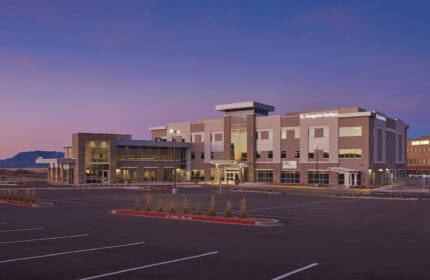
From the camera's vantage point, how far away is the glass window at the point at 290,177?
77.6 m

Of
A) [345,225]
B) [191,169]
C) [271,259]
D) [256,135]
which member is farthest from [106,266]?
[191,169]

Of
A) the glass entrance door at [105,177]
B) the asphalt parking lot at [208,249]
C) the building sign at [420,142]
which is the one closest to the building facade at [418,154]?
the building sign at [420,142]

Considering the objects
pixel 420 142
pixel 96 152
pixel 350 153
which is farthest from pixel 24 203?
pixel 420 142

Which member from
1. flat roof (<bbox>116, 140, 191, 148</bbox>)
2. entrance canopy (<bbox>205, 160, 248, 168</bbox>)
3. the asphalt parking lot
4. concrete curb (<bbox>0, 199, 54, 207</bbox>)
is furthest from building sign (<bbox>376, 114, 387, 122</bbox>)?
concrete curb (<bbox>0, 199, 54, 207</bbox>)

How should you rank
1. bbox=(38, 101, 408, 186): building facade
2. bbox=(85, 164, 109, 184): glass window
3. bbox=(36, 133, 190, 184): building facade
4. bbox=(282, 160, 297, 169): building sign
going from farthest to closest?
bbox=(282, 160, 297, 169): building sign
bbox=(85, 164, 109, 184): glass window
bbox=(36, 133, 190, 184): building facade
bbox=(38, 101, 408, 186): building facade

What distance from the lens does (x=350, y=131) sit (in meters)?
72.1

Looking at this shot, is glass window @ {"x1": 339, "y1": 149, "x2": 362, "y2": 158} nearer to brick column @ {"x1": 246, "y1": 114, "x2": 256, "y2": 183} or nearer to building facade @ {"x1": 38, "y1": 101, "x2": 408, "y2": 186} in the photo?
building facade @ {"x1": 38, "y1": 101, "x2": 408, "y2": 186}

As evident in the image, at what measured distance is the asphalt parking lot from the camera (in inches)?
467

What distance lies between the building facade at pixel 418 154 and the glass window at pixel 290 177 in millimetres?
93585

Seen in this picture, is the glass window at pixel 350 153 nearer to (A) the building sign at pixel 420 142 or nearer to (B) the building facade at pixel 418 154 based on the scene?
(B) the building facade at pixel 418 154

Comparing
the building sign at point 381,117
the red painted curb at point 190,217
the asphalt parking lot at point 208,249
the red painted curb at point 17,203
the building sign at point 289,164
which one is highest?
the building sign at point 381,117

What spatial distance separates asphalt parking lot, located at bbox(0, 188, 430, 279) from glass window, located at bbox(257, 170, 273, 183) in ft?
183

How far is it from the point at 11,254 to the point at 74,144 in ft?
212

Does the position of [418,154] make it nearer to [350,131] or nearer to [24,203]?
[350,131]
